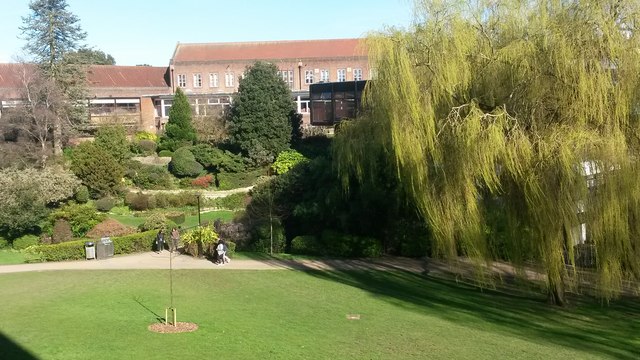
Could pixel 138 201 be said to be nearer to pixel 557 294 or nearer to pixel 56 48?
pixel 56 48

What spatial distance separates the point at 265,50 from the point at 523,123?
193ft

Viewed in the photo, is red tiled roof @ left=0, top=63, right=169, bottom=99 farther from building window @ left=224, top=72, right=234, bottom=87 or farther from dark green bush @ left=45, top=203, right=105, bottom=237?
dark green bush @ left=45, top=203, right=105, bottom=237

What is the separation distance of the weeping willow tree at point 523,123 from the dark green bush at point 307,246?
11.2 meters

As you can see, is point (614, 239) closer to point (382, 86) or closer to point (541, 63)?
point (541, 63)

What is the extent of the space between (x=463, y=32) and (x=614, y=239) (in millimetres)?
5891

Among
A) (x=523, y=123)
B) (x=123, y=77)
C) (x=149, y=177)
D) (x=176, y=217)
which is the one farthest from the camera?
(x=123, y=77)

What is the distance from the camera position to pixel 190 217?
37.7 meters

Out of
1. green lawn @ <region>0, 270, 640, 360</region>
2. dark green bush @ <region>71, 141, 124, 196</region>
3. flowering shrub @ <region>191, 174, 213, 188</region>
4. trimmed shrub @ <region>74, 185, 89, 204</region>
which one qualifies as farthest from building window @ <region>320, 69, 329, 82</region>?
green lawn @ <region>0, 270, 640, 360</region>

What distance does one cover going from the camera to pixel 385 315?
15406 mm

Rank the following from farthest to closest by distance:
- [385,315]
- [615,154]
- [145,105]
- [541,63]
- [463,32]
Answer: [145,105] → [385,315] → [463,32] → [541,63] → [615,154]

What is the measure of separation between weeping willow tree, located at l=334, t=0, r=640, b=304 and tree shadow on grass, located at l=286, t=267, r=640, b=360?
1022mm


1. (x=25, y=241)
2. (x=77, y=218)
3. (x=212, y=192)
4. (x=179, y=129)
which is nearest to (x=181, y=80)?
(x=179, y=129)

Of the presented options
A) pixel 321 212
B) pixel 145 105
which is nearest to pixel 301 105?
pixel 145 105

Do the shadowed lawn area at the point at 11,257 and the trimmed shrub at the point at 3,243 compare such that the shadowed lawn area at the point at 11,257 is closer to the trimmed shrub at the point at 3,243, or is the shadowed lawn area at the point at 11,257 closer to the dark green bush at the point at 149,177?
the trimmed shrub at the point at 3,243
